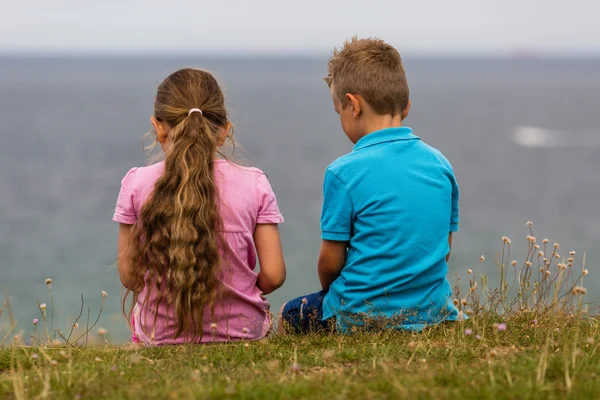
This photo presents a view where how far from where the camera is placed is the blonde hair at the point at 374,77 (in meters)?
4.50

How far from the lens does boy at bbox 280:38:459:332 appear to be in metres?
4.36

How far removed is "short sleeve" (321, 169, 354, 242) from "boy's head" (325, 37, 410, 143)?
0.39 meters

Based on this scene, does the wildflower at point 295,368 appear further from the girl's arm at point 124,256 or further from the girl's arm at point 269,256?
the girl's arm at point 124,256

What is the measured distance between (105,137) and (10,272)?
4727 cm

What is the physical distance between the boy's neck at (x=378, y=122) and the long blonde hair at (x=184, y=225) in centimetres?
86

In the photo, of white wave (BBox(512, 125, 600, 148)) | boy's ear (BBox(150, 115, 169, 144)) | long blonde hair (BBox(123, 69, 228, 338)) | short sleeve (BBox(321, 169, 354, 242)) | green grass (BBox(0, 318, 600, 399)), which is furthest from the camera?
white wave (BBox(512, 125, 600, 148))

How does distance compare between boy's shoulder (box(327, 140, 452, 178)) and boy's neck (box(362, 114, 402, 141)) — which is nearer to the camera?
boy's shoulder (box(327, 140, 452, 178))

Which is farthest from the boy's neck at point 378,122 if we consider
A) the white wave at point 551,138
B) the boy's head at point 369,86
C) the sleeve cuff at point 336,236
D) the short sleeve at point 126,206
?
the white wave at point 551,138

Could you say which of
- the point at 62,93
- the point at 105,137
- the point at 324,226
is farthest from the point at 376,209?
the point at 62,93

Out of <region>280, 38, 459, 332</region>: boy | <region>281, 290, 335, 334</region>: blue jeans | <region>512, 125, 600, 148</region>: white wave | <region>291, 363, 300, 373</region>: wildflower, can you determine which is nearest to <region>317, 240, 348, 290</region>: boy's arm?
<region>280, 38, 459, 332</region>: boy

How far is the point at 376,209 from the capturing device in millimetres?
4371

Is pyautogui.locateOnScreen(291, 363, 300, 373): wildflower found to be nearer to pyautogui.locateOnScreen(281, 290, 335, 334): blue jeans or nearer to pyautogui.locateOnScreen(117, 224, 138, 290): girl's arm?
pyautogui.locateOnScreen(281, 290, 335, 334): blue jeans

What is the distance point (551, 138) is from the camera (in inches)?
3361

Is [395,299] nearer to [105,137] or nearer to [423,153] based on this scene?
[423,153]
